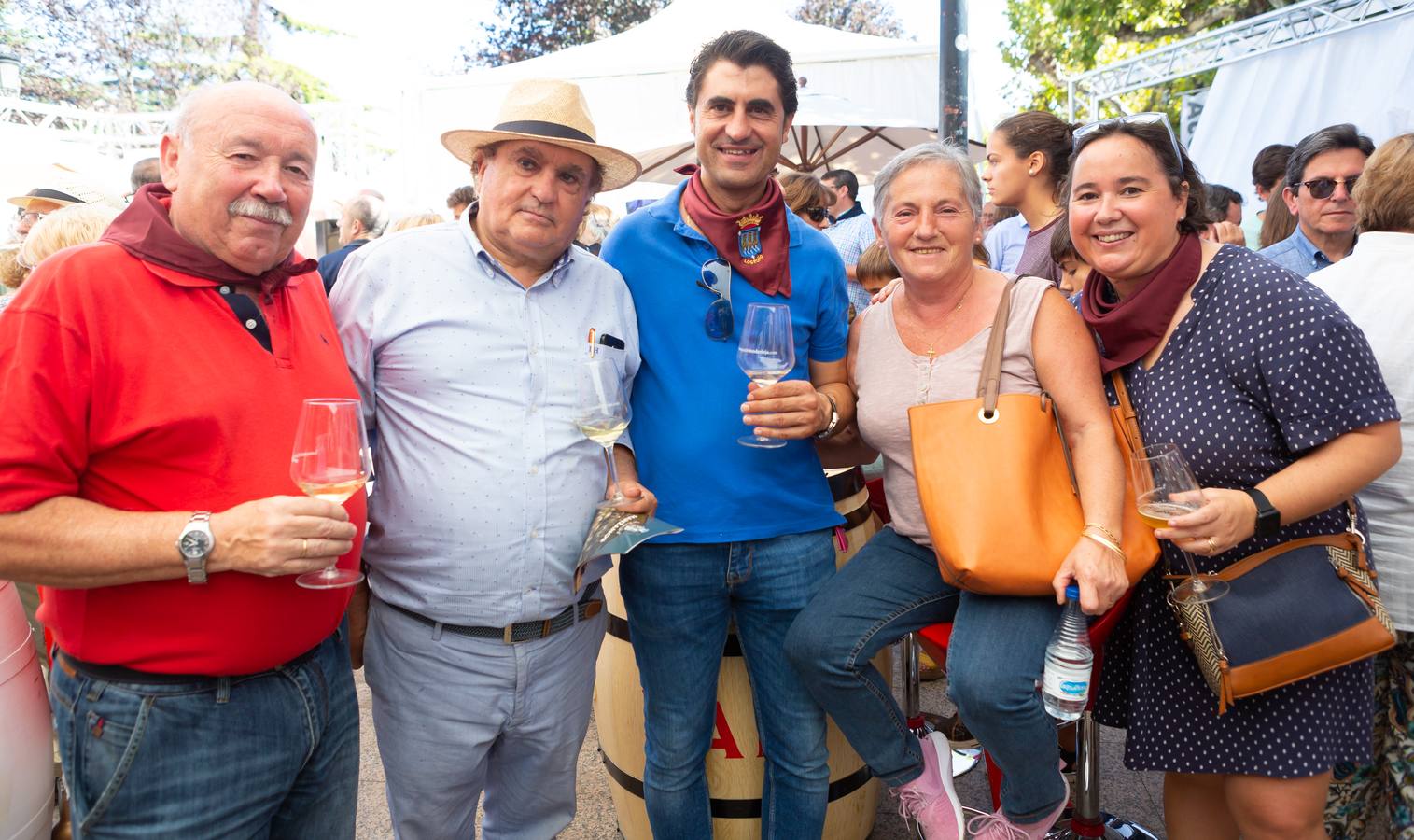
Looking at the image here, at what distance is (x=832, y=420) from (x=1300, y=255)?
3.22m

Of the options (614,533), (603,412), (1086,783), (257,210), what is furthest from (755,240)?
(1086,783)

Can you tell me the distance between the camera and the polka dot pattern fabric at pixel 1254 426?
206cm

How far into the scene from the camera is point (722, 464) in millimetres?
2572

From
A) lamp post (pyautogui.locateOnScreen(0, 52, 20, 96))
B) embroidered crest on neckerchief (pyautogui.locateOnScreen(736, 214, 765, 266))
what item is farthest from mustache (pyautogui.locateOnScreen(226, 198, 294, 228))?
lamp post (pyautogui.locateOnScreen(0, 52, 20, 96))

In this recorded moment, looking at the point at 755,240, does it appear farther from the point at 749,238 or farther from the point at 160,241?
the point at 160,241

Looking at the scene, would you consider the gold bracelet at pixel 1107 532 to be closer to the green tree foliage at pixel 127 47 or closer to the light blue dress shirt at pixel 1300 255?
the light blue dress shirt at pixel 1300 255

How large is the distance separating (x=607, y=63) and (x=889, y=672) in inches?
295

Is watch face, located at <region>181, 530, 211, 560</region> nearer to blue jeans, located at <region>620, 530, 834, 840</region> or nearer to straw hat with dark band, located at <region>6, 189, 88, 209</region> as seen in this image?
blue jeans, located at <region>620, 530, 834, 840</region>

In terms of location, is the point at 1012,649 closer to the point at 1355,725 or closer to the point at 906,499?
the point at 906,499

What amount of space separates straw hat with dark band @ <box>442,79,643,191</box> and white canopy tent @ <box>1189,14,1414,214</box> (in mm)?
5731

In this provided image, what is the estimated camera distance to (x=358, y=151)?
19078mm

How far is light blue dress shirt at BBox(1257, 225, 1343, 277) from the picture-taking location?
4347mm

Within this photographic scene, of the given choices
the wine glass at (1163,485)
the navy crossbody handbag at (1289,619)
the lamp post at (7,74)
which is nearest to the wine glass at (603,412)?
the wine glass at (1163,485)

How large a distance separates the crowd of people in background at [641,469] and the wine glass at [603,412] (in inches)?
2.5
